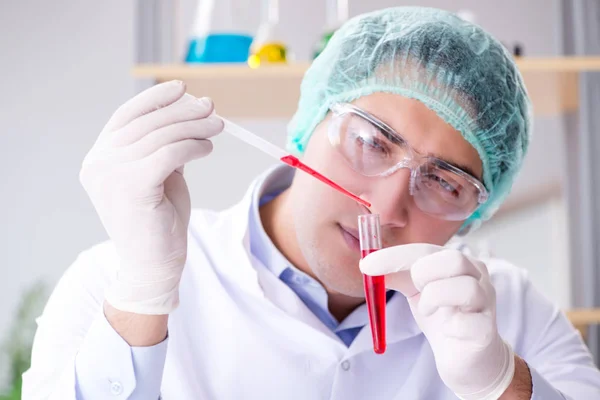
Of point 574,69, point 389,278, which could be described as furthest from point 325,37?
point 389,278

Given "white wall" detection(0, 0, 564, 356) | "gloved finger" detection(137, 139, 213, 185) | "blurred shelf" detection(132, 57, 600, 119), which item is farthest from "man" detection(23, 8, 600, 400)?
"white wall" detection(0, 0, 564, 356)

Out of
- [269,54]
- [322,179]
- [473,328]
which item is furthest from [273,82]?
[473,328]

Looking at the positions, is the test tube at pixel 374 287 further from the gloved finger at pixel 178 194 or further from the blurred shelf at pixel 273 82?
the blurred shelf at pixel 273 82

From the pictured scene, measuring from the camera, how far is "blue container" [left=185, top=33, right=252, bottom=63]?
2.55m

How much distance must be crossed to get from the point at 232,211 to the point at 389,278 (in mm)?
529

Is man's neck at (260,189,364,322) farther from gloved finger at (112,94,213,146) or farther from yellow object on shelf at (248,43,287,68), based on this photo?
yellow object on shelf at (248,43,287,68)

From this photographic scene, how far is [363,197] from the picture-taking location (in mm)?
1426

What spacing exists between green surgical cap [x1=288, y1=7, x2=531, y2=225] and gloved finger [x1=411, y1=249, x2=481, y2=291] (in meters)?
0.34

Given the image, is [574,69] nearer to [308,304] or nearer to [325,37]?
[325,37]

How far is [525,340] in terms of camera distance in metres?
1.66

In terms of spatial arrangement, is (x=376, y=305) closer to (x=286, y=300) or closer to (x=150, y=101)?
(x=286, y=300)

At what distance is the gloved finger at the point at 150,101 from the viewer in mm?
1213

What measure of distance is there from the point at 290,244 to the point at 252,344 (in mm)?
241

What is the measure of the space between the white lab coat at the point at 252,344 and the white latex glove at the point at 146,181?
237 millimetres
